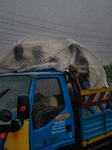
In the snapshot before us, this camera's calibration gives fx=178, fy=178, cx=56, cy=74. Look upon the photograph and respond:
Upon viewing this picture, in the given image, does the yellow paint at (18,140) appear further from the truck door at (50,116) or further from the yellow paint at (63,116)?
the yellow paint at (63,116)

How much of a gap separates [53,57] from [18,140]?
2.08 metres

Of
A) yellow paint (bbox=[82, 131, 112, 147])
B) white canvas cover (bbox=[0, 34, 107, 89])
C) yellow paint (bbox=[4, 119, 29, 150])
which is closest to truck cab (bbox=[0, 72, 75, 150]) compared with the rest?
yellow paint (bbox=[4, 119, 29, 150])

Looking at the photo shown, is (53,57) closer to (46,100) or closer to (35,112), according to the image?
(46,100)

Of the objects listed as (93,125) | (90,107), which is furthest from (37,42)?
(93,125)

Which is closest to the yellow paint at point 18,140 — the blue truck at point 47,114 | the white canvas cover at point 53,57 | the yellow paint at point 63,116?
→ the blue truck at point 47,114

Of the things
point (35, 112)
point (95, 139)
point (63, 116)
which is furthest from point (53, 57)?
point (95, 139)

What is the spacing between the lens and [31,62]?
3826mm

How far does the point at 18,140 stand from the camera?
226cm

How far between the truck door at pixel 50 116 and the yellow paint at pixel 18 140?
0.30ft

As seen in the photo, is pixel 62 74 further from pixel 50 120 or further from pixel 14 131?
pixel 14 131

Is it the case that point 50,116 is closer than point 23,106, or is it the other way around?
point 23,106

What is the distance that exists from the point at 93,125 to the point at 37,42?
227 centimetres

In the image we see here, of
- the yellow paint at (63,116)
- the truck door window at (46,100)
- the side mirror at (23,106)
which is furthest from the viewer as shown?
the yellow paint at (63,116)

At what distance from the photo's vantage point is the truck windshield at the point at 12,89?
8.12ft
